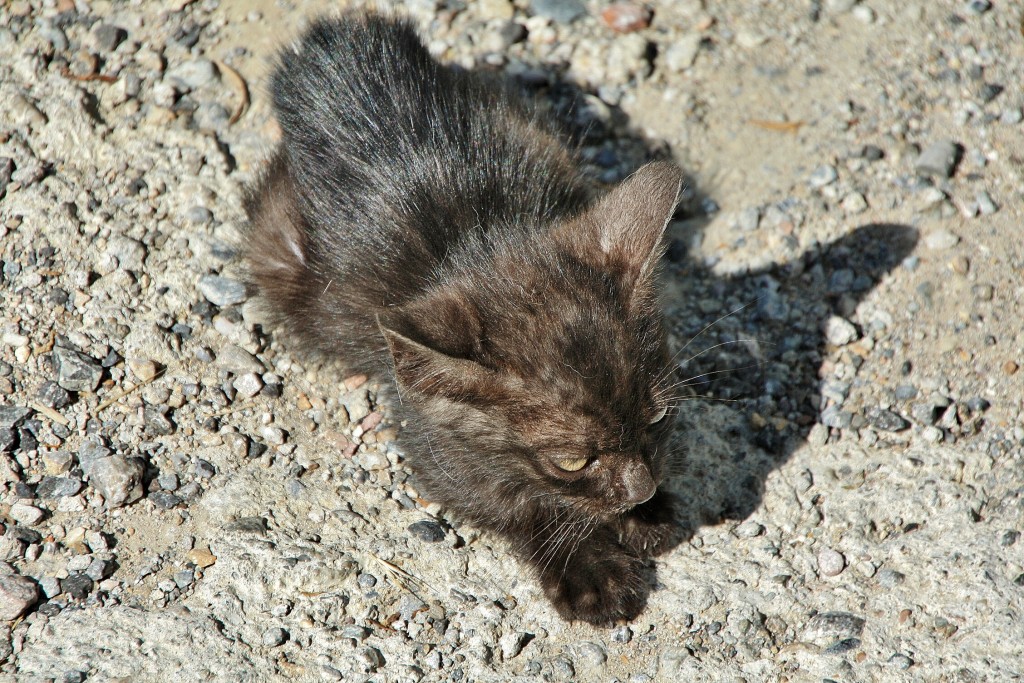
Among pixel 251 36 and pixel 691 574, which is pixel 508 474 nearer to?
pixel 691 574

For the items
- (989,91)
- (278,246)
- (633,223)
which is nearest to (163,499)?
(278,246)

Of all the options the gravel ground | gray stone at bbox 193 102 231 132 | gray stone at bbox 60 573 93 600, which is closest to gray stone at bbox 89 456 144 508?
the gravel ground

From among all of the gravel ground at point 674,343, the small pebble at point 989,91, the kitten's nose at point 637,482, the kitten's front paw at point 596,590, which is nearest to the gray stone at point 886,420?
the gravel ground at point 674,343

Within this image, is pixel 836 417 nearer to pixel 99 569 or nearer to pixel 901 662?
pixel 901 662

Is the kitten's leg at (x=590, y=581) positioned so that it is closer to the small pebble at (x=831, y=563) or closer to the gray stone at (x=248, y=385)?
the small pebble at (x=831, y=563)

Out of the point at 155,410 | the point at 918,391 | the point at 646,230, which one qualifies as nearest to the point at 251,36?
the point at 155,410

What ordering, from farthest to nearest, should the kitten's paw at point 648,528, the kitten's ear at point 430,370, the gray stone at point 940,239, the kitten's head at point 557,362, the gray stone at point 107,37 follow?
the gray stone at point 107,37 → the gray stone at point 940,239 → the kitten's paw at point 648,528 → the kitten's head at point 557,362 → the kitten's ear at point 430,370
